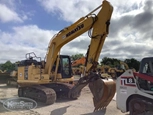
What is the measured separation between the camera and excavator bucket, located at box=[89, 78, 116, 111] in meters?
7.05

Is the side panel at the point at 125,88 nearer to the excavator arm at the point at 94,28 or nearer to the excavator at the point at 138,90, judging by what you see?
the excavator at the point at 138,90

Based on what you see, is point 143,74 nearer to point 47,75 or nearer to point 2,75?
point 47,75

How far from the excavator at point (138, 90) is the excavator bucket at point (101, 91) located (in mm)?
775

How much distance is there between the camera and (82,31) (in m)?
Answer: 8.73

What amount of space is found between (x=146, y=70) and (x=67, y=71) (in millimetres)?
5843

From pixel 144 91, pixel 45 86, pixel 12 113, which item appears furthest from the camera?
pixel 45 86

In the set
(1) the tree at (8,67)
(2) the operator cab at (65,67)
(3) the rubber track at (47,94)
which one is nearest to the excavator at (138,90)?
(3) the rubber track at (47,94)

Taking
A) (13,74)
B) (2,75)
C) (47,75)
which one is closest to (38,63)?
(47,75)

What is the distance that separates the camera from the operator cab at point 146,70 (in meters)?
5.75

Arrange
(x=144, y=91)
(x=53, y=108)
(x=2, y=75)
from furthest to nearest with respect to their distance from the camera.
Answer: 1. (x=2, y=75)
2. (x=53, y=108)
3. (x=144, y=91)

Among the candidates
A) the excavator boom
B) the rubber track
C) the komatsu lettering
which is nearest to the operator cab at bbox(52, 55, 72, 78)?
the rubber track

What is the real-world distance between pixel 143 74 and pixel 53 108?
4148 millimetres

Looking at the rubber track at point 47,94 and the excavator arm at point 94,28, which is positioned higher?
the excavator arm at point 94,28

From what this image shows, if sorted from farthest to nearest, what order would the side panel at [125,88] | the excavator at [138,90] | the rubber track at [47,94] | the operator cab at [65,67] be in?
1. the operator cab at [65,67]
2. the rubber track at [47,94]
3. the side panel at [125,88]
4. the excavator at [138,90]
